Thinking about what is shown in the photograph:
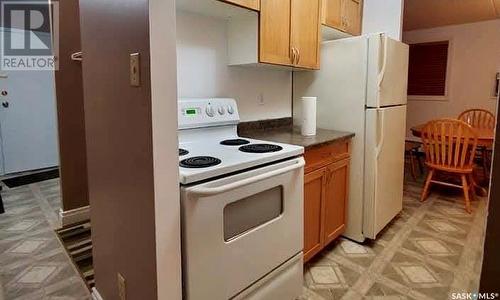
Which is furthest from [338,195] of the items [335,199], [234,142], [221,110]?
[221,110]

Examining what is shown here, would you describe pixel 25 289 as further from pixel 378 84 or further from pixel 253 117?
Answer: pixel 378 84

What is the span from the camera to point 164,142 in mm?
1056

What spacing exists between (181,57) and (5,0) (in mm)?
2848

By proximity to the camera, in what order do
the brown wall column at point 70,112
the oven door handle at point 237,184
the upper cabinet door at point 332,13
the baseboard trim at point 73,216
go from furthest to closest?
the baseboard trim at point 73,216 < the brown wall column at point 70,112 < the upper cabinet door at point 332,13 < the oven door handle at point 237,184

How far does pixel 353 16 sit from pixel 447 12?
2798mm

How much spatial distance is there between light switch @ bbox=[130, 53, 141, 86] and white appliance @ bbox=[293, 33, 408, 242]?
5.53 ft

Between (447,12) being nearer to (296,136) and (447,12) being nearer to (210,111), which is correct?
(296,136)

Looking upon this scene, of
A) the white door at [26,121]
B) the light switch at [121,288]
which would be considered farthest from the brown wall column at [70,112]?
the white door at [26,121]

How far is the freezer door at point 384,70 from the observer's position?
85.8 inches

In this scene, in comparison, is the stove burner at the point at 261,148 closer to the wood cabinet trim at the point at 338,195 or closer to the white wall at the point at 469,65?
the wood cabinet trim at the point at 338,195

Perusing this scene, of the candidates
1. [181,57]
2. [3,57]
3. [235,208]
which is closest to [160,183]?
[235,208]

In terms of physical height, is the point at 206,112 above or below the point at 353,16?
below

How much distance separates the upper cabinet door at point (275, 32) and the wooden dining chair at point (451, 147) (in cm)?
195

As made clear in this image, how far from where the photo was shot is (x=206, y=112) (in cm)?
193
